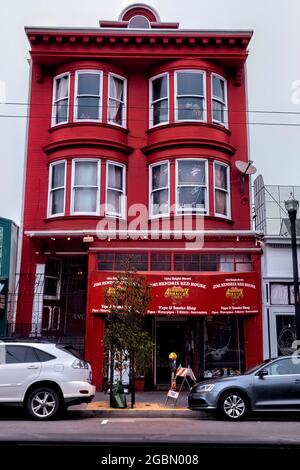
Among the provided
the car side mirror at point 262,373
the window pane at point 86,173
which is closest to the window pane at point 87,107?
the window pane at point 86,173

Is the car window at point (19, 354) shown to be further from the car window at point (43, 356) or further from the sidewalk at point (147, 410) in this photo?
the sidewalk at point (147, 410)

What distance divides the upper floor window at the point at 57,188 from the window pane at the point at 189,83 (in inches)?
200

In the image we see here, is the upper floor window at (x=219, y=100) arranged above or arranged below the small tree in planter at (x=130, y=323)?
above

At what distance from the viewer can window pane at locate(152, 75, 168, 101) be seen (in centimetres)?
1981

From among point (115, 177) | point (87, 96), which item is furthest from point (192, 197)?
point (87, 96)

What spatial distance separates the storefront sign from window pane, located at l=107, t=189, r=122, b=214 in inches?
104

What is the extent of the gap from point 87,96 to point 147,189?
13.1ft

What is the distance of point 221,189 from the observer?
19156 mm

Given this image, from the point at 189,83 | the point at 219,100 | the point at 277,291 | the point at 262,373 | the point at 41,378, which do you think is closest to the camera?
the point at 41,378

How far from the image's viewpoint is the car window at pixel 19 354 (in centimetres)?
1235

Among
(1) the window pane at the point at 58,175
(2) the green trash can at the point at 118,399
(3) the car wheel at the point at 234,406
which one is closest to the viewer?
(3) the car wheel at the point at 234,406

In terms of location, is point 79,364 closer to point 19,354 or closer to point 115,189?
point 19,354

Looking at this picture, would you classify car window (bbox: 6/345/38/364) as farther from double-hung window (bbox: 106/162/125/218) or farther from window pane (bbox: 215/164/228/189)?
window pane (bbox: 215/164/228/189)
